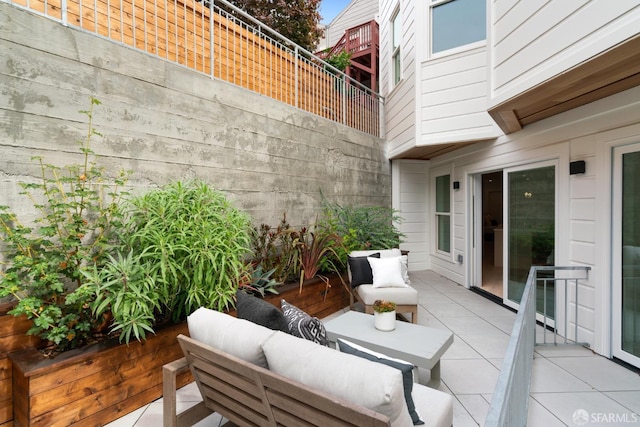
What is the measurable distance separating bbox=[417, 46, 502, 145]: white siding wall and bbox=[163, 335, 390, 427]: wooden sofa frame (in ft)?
14.0

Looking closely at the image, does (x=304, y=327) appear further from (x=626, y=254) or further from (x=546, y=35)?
(x=626, y=254)

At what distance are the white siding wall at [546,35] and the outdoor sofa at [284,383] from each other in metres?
2.29

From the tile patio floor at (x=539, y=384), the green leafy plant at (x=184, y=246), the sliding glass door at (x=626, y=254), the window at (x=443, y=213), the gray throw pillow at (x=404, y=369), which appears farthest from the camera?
the window at (x=443, y=213)

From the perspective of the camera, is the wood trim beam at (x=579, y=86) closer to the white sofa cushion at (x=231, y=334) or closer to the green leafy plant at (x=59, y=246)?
the white sofa cushion at (x=231, y=334)

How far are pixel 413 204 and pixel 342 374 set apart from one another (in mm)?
5847

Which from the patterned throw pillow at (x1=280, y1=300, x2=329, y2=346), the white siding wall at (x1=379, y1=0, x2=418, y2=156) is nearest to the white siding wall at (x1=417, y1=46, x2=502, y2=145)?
the white siding wall at (x1=379, y1=0, x2=418, y2=156)

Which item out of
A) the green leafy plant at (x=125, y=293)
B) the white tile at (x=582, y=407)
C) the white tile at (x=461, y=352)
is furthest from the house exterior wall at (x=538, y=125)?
the green leafy plant at (x=125, y=293)

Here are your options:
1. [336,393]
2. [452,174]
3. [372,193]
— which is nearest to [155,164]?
[336,393]

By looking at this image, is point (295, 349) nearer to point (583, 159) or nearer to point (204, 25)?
point (583, 159)

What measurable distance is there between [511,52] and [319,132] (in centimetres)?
286

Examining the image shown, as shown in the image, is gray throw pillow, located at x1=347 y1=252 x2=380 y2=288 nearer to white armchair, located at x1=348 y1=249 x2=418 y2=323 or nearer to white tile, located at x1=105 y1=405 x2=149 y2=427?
white armchair, located at x1=348 y1=249 x2=418 y2=323

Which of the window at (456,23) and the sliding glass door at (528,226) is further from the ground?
the window at (456,23)

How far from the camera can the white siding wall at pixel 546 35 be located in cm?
192

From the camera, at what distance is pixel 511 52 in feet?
9.61
